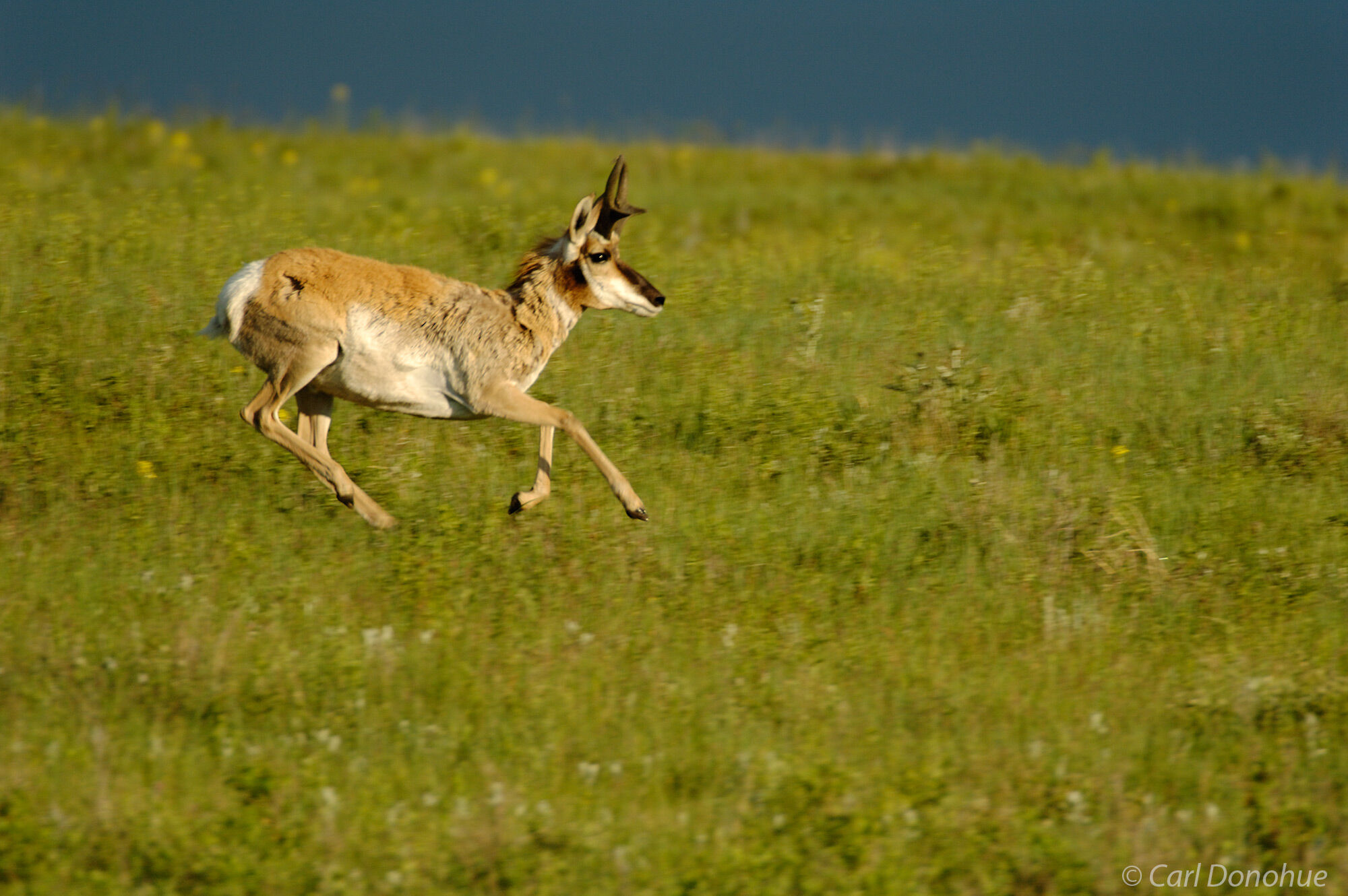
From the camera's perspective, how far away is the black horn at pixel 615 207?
25.3 feet

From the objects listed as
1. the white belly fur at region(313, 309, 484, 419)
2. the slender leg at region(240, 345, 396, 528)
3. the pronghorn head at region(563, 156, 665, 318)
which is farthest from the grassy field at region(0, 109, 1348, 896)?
the pronghorn head at region(563, 156, 665, 318)


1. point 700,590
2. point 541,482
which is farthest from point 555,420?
point 700,590

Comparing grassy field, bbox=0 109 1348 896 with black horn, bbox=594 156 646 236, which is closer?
grassy field, bbox=0 109 1348 896

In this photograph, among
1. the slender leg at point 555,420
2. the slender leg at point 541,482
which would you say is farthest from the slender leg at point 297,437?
the slender leg at point 555,420

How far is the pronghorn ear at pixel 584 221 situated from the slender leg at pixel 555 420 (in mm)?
891

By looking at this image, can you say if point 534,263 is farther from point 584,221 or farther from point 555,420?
point 555,420

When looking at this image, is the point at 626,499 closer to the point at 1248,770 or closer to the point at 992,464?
the point at 992,464

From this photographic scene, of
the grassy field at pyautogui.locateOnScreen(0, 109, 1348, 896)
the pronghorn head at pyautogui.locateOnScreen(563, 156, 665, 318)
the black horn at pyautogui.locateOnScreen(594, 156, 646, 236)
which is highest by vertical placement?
the black horn at pyautogui.locateOnScreen(594, 156, 646, 236)

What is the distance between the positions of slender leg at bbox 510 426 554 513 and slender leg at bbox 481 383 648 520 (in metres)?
0.11

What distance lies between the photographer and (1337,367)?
10812mm

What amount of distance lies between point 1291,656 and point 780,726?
2.55 m

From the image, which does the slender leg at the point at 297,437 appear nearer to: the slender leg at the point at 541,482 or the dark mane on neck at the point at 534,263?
the slender leg at the point at 541,482

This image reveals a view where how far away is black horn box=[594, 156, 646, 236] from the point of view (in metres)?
7.71

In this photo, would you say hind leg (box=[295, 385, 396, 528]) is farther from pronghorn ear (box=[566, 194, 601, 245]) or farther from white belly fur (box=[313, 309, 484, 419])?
pronghorn ear (box=[566, 194, 601, 245])
